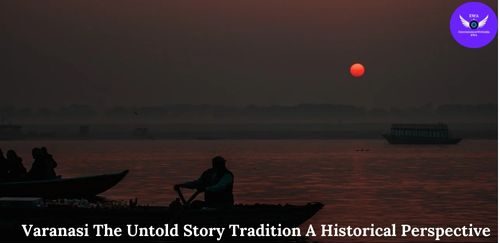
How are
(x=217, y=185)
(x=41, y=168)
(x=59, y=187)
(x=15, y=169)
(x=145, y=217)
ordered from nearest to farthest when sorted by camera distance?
(x=217, y=185) → (x=145, y=217) → (x=15, y=169) → (x=41, y=168) → (x=59, y=187)

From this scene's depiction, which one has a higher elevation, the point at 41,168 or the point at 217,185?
the point at 41,168

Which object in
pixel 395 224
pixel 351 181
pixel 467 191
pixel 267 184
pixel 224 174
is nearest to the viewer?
pixel 224 174

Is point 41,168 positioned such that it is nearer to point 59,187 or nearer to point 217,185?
point 59,187

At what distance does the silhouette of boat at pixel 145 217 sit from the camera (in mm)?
26672

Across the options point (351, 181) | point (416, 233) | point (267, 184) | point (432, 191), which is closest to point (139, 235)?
point (416, 233)

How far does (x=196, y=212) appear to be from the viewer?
26719mm

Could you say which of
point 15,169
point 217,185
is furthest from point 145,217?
point 15,169

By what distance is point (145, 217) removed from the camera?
26.8 meters

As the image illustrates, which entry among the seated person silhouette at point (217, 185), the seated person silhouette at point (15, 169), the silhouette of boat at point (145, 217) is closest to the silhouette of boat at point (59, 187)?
the seated person silhouette at point (15, 169)

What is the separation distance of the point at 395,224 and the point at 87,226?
38.8 feet

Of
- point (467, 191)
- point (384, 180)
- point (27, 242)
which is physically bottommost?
point (27, 242)

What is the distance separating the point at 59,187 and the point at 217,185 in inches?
535

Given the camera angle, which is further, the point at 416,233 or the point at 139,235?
the point at 416,233

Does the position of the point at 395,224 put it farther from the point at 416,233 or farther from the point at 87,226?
the point at 87,226
